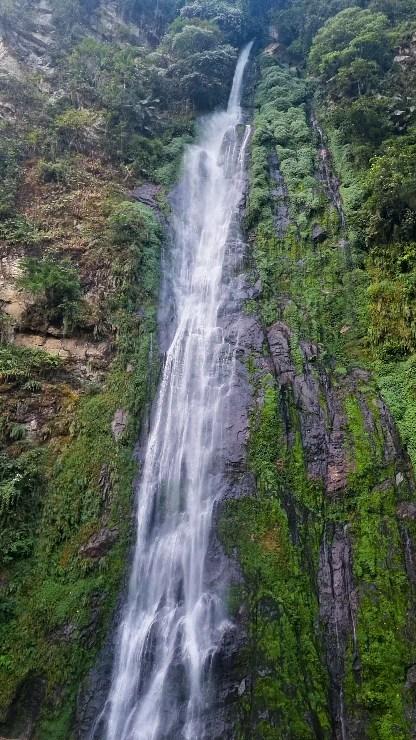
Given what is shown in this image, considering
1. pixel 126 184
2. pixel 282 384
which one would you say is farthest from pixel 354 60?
pixel 282 384

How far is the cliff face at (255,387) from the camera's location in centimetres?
872

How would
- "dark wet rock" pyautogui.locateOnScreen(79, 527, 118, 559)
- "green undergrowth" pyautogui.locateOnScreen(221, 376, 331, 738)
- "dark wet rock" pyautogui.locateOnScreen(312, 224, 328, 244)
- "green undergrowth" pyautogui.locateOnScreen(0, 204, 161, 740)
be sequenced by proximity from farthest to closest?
"dark wet rock" pyautogui.locateOnScreen(312, 224, 328, 244), "dark wet rock" pyautogui.locateOnScreen(79, 527, 118, 559), "green undergrowth" pyautogui.locateOnScreen(0, 204, 161, 740), "green undergrowth" pyautogui.locateOnScreen(221, 376, 331, 738)

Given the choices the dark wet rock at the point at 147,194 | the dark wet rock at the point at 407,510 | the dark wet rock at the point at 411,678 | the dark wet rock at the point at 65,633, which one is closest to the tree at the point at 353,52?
the dark wet rock at the point at 147,194

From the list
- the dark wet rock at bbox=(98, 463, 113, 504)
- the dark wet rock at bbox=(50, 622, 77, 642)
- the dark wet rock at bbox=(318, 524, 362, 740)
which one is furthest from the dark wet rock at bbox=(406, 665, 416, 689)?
the dark wet rock at bbox=(98, 463, 113, 504)

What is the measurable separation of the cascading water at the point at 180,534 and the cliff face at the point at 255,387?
434 millimetres

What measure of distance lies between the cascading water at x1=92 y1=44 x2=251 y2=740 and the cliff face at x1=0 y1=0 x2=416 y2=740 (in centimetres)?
43

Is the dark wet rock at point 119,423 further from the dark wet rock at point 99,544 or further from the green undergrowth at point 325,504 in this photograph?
the green undergrowth at point 325,504

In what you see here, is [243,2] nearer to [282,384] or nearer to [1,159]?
[1,159]

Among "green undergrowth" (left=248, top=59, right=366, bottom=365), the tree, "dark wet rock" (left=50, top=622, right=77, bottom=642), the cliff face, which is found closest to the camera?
the cliff face

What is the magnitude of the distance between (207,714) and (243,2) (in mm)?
38919

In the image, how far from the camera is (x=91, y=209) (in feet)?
54.4

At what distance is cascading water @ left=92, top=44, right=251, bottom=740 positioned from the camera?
338 inches

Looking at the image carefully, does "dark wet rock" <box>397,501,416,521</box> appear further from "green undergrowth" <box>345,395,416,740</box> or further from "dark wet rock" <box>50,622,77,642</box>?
"dark wet rock" <box>50,622,77,642</box>

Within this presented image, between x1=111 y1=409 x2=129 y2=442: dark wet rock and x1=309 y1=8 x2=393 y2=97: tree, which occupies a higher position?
x1=309 y1=8 x2=393 y2=97: tree
